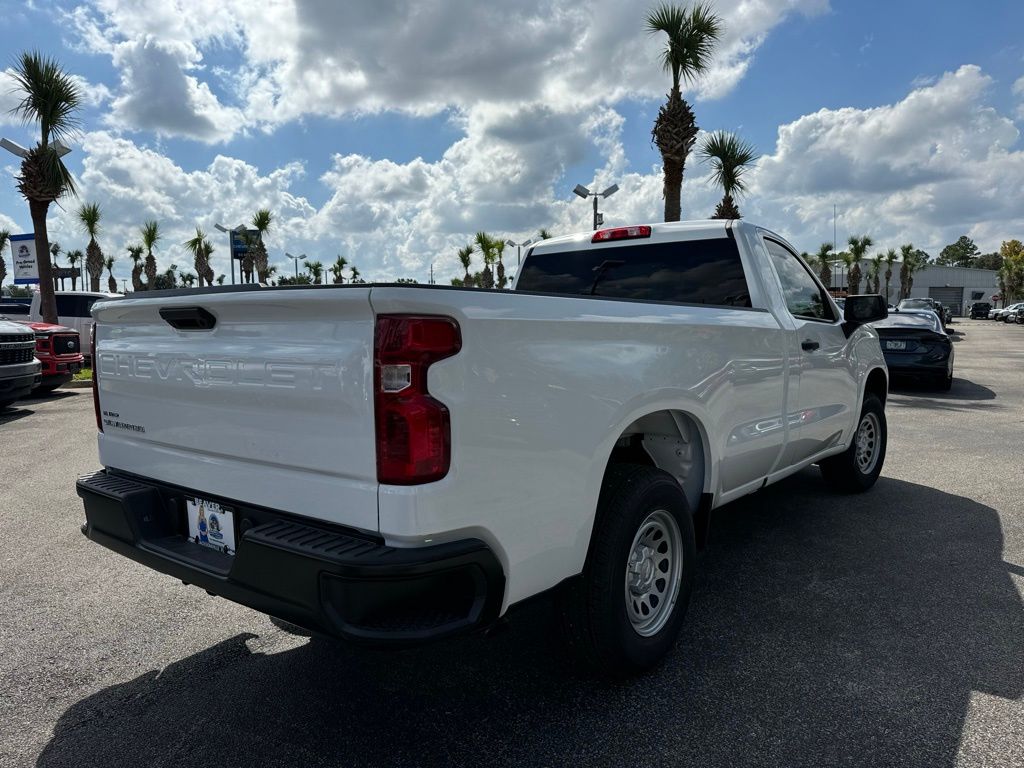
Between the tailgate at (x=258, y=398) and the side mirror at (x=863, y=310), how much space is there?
3.94 meters

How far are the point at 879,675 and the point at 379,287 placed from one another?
2.56 meters

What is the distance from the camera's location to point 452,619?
83.5 inches

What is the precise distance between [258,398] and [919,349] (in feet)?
42.0

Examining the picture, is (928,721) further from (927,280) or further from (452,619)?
(927,280)

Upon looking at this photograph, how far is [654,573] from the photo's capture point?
302 cm

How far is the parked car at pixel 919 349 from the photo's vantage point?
12172 mm

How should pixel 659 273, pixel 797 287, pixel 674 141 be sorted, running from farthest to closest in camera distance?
pixel 674 141, pixel 797 287, pixel 659 273

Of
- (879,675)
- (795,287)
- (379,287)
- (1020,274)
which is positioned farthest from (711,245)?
(1020,274)

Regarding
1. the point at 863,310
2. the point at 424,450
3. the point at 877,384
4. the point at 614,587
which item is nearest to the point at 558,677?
the point at 614,587

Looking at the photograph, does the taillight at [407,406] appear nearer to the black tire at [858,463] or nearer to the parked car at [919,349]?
the black tire at [858,463]

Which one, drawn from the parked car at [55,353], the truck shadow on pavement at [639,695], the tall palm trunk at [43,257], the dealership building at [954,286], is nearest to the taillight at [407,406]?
the truck shadow on pavement at [639,695]

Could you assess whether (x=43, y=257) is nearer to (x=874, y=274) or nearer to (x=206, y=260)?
(x=206, y=260)

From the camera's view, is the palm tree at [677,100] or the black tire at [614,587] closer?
the black tire at [614,587]

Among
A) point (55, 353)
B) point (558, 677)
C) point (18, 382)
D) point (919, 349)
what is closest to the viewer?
point (558, 677)
